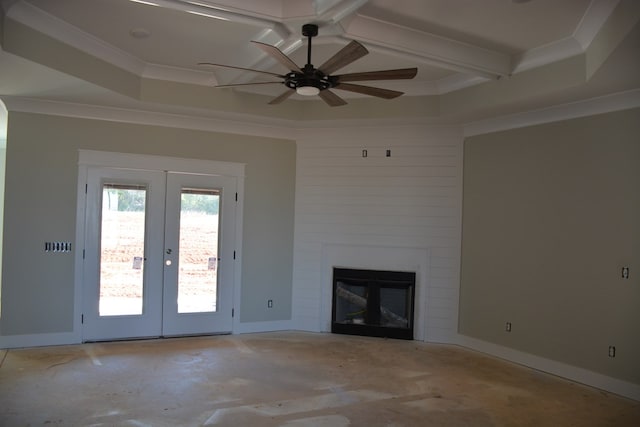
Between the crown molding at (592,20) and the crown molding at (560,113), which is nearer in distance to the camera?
the crown molding at (592,20)

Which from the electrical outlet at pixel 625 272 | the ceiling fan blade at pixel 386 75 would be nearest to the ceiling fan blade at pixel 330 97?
the ceiling fan blade at pixel 386 75

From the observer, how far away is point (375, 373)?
15.3ft

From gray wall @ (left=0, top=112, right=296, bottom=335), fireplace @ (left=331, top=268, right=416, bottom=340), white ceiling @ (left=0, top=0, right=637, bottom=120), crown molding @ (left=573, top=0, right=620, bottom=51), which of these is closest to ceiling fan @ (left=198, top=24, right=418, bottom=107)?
white ceiling @ (left=0, top=0, right=637, bottom=120)

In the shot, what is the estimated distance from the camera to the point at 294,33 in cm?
385

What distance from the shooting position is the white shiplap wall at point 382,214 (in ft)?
19.8

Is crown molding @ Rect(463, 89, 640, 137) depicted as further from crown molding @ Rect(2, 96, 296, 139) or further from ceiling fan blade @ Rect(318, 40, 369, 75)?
ceiling fan blade @ Rect(318, 40, 369, 75)

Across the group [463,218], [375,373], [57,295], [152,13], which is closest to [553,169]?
[463,218]

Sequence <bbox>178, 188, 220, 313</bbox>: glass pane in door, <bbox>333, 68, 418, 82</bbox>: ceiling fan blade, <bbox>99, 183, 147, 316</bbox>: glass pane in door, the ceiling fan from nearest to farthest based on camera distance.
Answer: the ceiling fan < <bbox>333, 68, 418, 82</bbox>: ceiling fan blade < <bbox>99, 183, 147, 316</bbox>: glass pane in door < <bbox>178, 188, 220, 313</bbox>: glass pane in door

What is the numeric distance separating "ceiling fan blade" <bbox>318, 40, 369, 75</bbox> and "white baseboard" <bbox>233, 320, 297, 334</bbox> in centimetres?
393

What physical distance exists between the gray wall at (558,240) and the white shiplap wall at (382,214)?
252mm

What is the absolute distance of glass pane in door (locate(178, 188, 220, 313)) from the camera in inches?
232

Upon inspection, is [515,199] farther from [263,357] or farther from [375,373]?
[263,357]

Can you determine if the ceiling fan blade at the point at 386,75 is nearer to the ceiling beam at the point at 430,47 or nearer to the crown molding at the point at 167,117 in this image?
the ceiling beam at the point at 430,47

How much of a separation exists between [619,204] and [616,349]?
138cm
